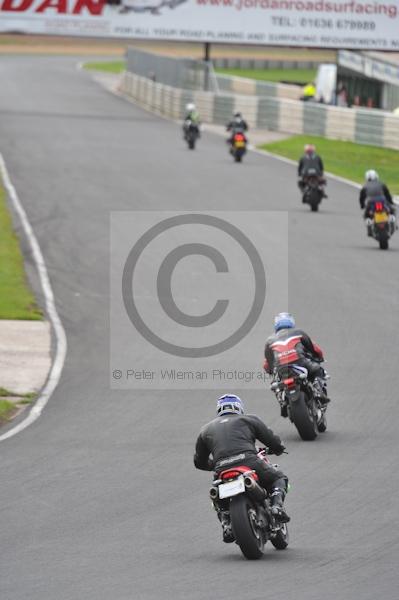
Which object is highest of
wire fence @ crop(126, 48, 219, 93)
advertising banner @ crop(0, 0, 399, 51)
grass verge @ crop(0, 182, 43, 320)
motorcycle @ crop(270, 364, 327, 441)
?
advertising banner @ crop(0, 0, 399, 51)

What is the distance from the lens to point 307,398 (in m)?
15.7

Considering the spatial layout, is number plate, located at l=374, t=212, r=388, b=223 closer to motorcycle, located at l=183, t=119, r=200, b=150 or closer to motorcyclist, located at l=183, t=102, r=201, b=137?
motorcyclist, located at l=183, t=102, r=201, b=137

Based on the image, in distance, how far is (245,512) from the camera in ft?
35.1

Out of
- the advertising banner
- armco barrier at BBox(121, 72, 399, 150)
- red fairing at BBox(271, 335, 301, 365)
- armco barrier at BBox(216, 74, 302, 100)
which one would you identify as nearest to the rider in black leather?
red fairing at BBox(271, 335, 301, 365)

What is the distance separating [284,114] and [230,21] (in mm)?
4944

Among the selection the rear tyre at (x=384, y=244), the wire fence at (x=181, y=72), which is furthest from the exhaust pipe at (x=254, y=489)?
the wire fence at (x=181, y=72)

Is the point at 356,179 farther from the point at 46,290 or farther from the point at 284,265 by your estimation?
the point at 46,290

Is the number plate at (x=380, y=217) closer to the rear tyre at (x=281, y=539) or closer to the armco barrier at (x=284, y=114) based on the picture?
the rear tyre at (x=281, y=539)

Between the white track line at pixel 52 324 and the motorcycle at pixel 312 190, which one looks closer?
the white track line at pixel 52 324

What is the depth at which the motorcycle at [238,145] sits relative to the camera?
141 feet

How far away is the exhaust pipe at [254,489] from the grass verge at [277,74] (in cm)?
6900

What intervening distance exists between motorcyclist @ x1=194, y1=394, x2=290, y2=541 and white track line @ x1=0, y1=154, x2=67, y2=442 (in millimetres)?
5790

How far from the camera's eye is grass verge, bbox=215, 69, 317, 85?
80588mm

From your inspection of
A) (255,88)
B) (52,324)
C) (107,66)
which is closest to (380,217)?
(52,324)
